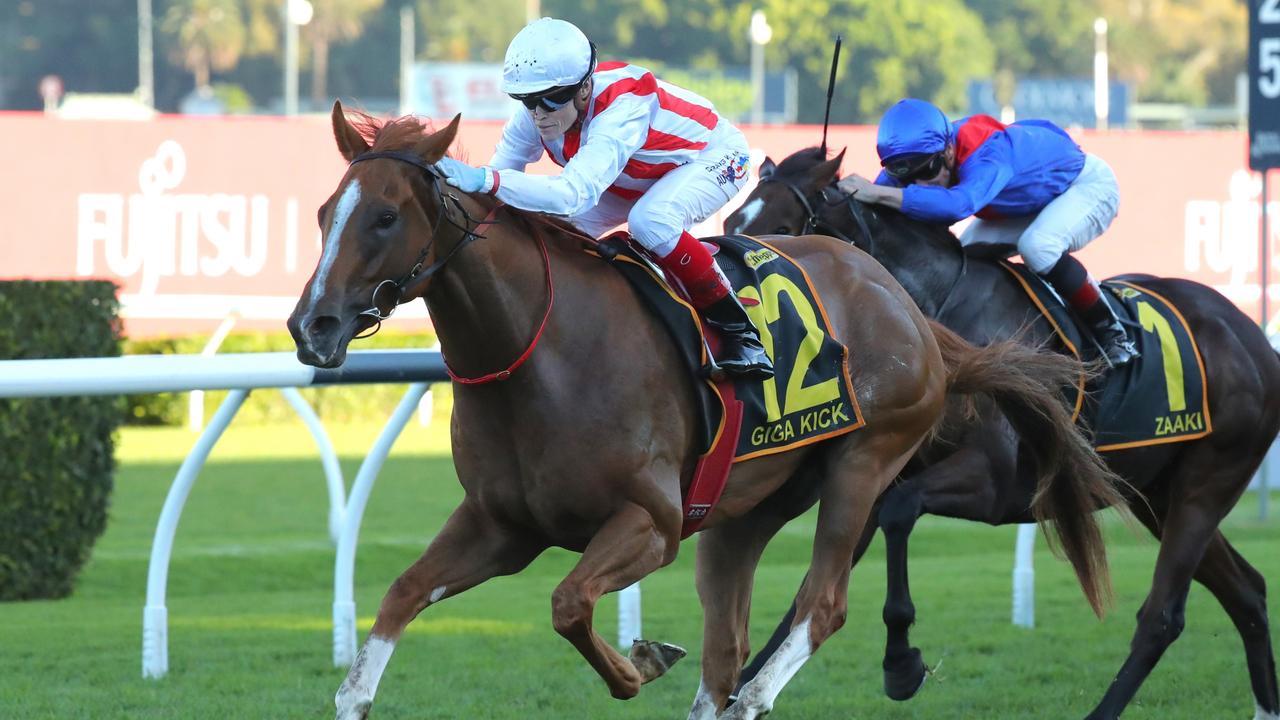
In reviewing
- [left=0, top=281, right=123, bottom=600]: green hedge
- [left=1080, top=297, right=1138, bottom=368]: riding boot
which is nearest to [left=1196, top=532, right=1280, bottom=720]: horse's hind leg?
[left=1080, top=297, right=1138, bottom=368]: riding boot

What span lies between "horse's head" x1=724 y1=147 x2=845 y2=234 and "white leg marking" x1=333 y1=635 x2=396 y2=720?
2042 mm

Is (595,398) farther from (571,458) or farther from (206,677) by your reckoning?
(206,677)

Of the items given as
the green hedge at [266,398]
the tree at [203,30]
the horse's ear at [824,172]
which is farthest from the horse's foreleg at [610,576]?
the tree at [203,30]

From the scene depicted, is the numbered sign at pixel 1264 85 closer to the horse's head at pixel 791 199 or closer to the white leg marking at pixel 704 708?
the horse's head at pixel 791 199

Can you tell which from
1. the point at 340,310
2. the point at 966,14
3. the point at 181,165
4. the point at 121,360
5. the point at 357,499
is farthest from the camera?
the point at 966,14

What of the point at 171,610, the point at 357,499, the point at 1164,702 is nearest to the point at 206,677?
the point at 357,499

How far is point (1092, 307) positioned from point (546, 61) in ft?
7.06

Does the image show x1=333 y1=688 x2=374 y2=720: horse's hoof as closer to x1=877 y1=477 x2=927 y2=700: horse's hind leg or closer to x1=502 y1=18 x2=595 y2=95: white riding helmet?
x1=502 y1=18 x2=595 y2=95: white riding helmet

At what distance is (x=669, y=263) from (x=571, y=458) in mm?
534

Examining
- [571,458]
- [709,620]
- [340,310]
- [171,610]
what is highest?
[340,310]

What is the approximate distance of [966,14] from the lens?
198 feet

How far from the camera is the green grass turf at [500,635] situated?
4770 mm

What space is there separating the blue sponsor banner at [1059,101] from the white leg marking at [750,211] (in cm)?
3897

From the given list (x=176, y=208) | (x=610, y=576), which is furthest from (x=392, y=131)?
(x=176, y=208)
